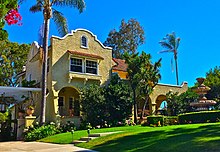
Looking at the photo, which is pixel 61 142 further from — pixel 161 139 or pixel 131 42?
pixel 131 42

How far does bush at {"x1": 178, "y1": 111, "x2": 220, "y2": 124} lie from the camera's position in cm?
2366

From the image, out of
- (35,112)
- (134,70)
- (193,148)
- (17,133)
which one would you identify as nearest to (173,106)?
(134,70)

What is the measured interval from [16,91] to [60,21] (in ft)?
27.4

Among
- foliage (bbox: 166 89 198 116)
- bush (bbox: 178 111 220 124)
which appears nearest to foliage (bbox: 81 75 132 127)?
bush (bbox: 178 111 220 124)

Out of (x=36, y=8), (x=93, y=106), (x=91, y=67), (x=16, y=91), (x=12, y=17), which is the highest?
(x=36, y=8)

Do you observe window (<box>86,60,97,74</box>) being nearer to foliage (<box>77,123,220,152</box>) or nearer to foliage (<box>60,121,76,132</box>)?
foliage (<box>60,121,76,132</box>)

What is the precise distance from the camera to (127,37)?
56.3 meters

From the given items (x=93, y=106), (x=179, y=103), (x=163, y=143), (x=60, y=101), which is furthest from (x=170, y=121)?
(x=60, y=101)

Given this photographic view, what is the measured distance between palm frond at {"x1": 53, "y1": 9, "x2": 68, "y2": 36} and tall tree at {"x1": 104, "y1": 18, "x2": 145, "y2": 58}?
28419 millimetres

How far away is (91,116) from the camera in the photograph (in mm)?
28172

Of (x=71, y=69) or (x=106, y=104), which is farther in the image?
(x=71, y=69)

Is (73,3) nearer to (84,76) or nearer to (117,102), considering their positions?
(84,76)

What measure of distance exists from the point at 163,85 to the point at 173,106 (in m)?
4.86

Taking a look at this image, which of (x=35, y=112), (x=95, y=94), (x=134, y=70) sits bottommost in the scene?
(x=35, y=112)
